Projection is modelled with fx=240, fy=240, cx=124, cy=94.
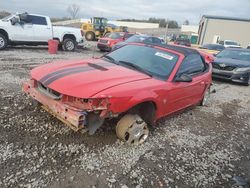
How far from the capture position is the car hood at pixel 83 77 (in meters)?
3.16

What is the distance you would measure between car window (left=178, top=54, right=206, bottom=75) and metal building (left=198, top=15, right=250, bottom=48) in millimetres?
33820

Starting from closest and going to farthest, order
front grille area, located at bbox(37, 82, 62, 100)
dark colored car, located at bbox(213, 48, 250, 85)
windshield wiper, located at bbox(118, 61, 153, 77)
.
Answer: front grille area, located at bbox(37, 82, 62, 100) < windshield wiper, located at bbox(118, 61, 153, 77) < dark colored car, located at bbox(213, 48, 250, 85)

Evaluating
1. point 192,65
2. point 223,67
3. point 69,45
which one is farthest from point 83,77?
point 69,45

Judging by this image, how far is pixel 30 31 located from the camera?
12.7 meters

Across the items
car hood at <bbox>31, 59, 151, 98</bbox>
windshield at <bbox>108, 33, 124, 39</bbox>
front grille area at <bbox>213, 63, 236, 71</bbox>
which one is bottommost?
front grille area at <bbox>213, 63, 236, 71</bbox>

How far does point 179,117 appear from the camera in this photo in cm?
517

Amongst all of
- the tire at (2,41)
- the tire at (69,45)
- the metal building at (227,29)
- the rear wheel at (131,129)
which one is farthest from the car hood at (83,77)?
the metal building at (227,29)

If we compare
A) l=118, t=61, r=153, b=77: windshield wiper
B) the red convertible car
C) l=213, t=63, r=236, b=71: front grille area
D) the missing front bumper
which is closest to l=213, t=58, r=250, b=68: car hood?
l=213, t=63, r=236, b=71: front grille area

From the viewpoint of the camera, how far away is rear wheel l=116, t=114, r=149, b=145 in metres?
3.57

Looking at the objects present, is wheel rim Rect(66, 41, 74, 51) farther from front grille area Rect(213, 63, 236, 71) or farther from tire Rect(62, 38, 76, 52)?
front grille area Rect(213, 63, 236, 71)

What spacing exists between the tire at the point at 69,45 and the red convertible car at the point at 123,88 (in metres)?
10.5

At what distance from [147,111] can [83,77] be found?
123 centimetres

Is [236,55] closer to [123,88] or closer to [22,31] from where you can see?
[123,88]

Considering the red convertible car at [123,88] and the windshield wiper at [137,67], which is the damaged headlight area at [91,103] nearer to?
the red convertible car at [123,88]
